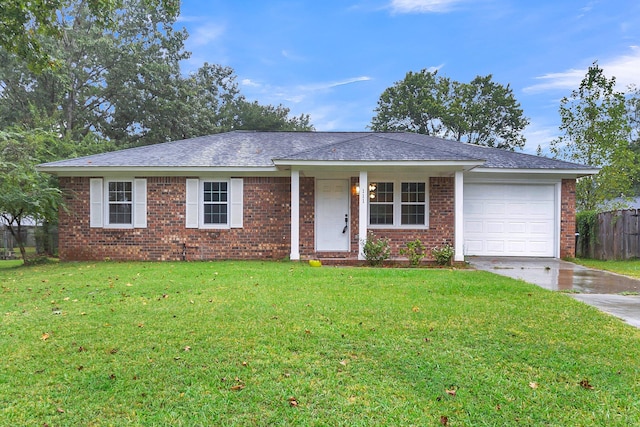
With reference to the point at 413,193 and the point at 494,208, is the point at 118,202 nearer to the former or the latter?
the point at 413,193

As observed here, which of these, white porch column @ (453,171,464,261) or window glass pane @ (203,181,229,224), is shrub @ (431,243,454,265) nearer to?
white porch column @ (453,171,464,261)

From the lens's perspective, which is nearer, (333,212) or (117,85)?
(333,212)

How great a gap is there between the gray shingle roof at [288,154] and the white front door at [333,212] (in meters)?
1.17

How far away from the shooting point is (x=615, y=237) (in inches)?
475

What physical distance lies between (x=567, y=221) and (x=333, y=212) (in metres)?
6.86

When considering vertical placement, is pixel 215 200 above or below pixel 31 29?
below

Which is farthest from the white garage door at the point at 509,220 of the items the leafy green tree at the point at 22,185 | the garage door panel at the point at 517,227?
the leafy green tree at the point at 22,185

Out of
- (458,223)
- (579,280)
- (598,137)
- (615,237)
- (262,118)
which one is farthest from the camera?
(262,118)

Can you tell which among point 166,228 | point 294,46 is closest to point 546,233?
point 166,228

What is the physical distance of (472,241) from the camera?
11.7 meters

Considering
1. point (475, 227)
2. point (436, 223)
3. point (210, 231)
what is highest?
point (436, 223)

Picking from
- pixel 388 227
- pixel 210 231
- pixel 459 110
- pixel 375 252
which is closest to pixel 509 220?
pixel 388 227

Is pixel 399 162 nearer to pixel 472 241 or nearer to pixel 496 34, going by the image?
pixel 472 241

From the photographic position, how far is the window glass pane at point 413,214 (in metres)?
11.4
